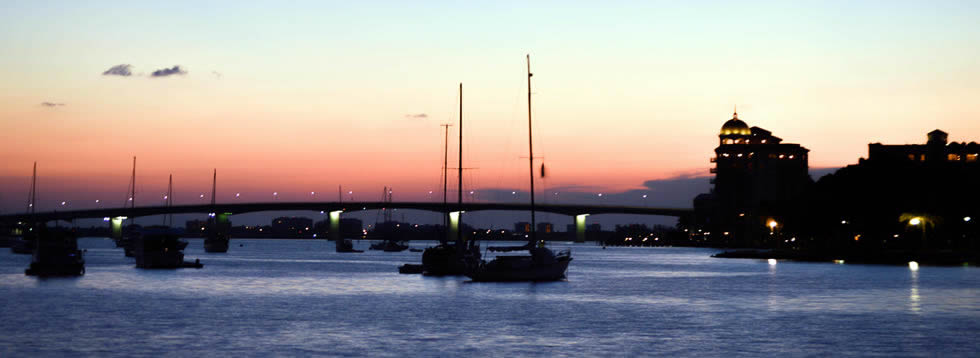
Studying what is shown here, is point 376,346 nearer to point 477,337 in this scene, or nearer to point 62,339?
point 477,337

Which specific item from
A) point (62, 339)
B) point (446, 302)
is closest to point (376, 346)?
point (62, 339)

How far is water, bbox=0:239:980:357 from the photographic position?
41.8 m

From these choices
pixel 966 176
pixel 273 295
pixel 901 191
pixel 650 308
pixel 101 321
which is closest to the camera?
pixel 101 321

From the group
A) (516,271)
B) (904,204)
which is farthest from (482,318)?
(904,204)

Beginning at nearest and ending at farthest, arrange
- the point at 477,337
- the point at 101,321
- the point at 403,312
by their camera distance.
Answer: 1. the point at 477,337
2. the point at 101,321
3. the point at 403,312

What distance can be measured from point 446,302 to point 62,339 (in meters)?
26.1

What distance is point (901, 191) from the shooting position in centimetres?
14012

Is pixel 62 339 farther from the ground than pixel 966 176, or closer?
closer

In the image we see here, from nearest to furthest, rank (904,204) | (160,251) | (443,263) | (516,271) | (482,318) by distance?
(482,318), (516,271), (443,263), (160,251), (904,204)

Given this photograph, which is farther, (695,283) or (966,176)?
(966,176)

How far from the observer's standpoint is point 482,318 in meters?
54.9

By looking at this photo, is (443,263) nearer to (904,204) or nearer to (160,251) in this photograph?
(160,251)

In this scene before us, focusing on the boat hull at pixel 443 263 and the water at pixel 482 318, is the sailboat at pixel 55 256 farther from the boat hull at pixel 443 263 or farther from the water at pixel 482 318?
the boat hull at pixel 443 263

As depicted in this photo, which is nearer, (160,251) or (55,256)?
(55,256)
